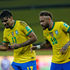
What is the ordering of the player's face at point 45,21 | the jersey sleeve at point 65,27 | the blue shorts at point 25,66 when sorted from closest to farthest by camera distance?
the jersey sleeve at point 65,27 → the player's face at point 45,21 → the blue shorts at point 25,66

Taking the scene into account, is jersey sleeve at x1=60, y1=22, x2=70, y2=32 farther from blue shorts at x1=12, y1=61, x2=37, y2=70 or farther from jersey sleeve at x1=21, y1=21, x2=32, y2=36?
blue shorts at x1=12, y1=61, x2=37, y2=70

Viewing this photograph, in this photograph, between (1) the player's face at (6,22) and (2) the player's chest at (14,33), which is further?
(2) the player's chest at (14,33)

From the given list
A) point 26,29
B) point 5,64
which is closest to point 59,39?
point 26,29

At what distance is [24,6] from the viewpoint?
19.1 m

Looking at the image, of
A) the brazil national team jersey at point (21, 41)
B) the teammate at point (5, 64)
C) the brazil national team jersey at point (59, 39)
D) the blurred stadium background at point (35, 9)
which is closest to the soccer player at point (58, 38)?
the brazil national team jersey at point (59, 39)

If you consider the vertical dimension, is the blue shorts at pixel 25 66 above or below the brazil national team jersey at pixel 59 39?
below

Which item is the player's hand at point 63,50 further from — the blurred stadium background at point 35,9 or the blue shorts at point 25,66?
the blurred stadium background at point 35,9

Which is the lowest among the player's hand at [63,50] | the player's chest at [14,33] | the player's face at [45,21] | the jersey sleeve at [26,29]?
the player's hand at [63,50]

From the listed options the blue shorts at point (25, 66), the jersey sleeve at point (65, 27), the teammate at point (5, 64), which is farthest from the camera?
the teammate at point (5, 64)

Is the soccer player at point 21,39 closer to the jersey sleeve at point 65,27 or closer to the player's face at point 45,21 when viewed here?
the player's face at point 45,21

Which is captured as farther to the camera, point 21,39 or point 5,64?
point 5,64

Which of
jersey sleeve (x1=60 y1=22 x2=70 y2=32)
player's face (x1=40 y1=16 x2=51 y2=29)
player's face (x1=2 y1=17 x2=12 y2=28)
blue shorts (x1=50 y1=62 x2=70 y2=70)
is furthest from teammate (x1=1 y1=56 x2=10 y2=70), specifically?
jersey sleeve (x1=60 y1=22 x2=70 y2=32)

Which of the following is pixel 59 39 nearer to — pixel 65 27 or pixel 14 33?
pixel 65 27

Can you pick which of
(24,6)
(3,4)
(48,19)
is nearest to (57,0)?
(24,6)
